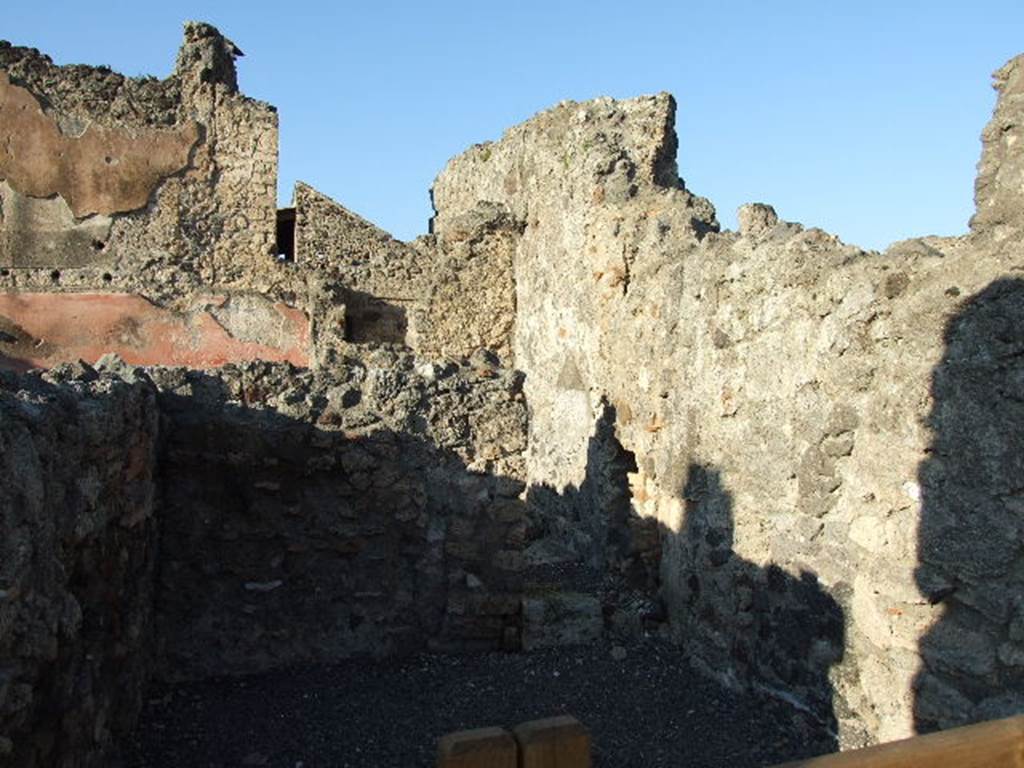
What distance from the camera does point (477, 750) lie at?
1.08 m

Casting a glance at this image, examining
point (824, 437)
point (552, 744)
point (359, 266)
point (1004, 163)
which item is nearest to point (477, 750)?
point (552, 744)

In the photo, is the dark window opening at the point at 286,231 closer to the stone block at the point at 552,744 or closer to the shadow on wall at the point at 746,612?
the shadow on wall at the point at 746,612

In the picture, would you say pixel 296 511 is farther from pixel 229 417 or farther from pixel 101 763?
→ pixel 101 763

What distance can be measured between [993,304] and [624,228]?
3.24 meters

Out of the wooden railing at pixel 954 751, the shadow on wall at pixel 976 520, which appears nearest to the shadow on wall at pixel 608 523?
the shadow on wall at pixel 976 520

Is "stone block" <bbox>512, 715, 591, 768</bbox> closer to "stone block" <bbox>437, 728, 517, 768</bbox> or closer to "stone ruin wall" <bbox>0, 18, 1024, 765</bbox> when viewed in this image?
"stone block" <bbox>437, 728, 517, 768</bbox>

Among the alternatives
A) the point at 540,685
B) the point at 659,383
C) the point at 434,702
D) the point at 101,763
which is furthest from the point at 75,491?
the point at 659,383

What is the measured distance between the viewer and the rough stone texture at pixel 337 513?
411 cm

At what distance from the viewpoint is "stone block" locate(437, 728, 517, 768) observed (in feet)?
3.52

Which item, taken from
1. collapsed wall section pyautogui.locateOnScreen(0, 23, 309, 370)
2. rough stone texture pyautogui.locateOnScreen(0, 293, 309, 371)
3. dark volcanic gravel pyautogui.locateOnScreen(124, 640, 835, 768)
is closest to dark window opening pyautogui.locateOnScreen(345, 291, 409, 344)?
collapsed wall section pyautogui.locateOnScreen(0, 23, 309, 370)

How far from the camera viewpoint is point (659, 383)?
5320 millimetres

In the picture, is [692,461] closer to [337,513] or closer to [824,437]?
[824,437]

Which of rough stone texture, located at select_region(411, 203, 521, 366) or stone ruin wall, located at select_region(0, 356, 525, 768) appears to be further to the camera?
rough stone texture, located at select_region(411, 203, 521, 366)

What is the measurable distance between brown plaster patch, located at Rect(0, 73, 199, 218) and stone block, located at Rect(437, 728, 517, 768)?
35.1ft
